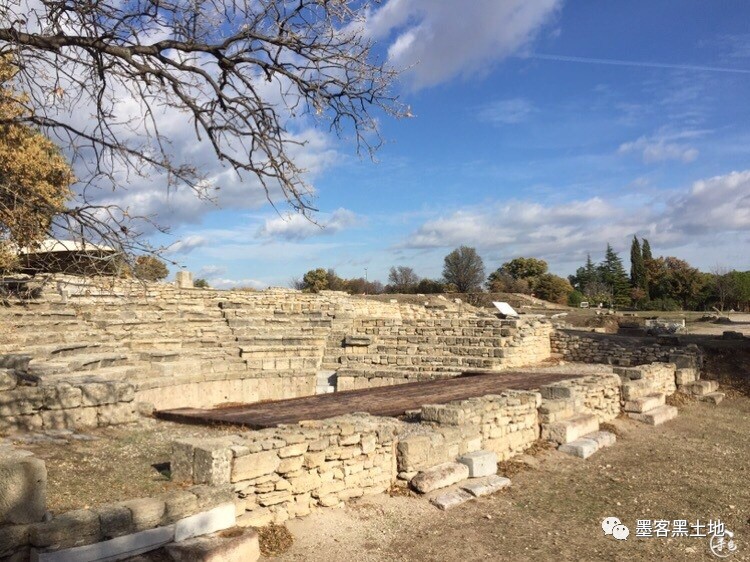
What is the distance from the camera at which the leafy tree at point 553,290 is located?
49.1 m

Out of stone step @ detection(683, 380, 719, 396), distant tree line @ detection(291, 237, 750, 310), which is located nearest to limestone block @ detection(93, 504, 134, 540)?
stone step @ detection(683, 380, 719, 396)

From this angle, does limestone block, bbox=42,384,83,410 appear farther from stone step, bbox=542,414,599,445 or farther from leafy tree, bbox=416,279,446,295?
leafy tree, bbox=416,279,446,295

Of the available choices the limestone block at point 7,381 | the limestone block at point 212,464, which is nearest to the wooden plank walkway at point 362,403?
the limestone block at point 7,381

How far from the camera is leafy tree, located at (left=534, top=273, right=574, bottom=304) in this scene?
49062 mm

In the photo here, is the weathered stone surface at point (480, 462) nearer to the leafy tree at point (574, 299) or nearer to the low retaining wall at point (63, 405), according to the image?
the low retaining wall at point (63, 405)

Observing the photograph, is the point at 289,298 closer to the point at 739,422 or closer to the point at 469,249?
the point at 739,422

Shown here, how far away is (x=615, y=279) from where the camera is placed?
54.2 meters

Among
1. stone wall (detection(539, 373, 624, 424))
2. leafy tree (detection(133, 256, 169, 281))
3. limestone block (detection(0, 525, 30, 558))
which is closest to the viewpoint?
limestone block (detection(0, 525, 30, 558))

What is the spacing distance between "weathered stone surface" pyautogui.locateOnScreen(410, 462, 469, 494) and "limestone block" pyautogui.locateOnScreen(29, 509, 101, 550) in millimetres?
3348

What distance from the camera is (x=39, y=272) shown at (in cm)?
561

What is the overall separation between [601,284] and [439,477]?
196 feet

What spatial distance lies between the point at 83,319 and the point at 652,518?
11260 millimetres

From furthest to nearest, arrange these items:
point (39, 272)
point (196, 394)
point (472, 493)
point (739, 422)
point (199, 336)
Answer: point (199, 336) < point (196, 394) < point (739, 422) < point (472, 493) < point (39, 272)

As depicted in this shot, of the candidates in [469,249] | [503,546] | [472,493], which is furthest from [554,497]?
[469,249]
